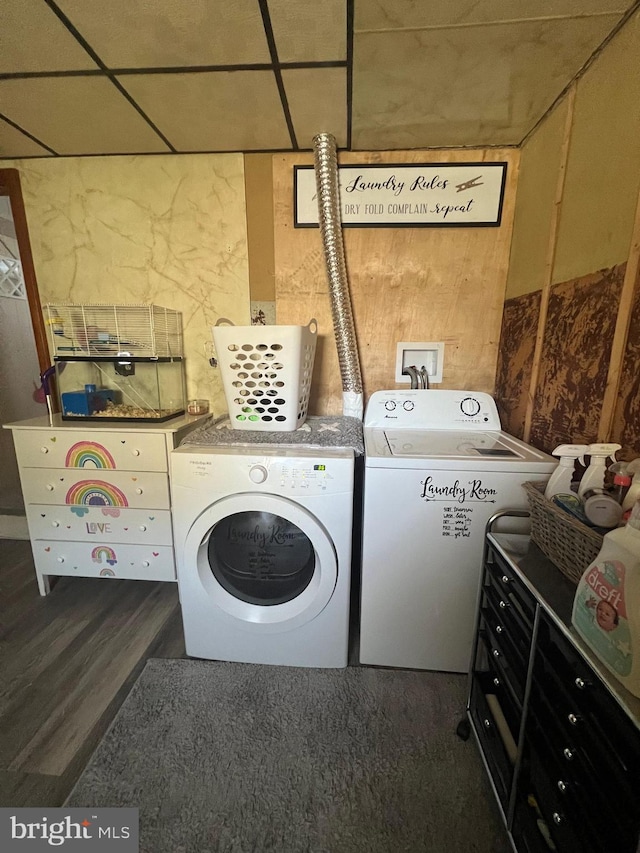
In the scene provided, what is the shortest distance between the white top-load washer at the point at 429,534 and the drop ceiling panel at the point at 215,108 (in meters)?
1.36

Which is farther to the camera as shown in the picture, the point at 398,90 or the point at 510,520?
the point at 398,90

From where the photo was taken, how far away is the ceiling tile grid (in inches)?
37.4

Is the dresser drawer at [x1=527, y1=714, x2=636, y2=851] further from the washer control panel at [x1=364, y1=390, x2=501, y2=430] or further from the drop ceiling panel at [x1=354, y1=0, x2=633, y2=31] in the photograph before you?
the drop ceiling panel at [x1=354, y1=0, x2=633, y2=31]

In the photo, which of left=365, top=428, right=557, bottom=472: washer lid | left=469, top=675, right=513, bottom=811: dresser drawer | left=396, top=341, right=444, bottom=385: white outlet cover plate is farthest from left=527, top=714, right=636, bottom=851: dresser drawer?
left=396, top=341, right=444, bottom=385: white outlet cover plate

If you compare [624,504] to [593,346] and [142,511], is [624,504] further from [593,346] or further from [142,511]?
[142,511]

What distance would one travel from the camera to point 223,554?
4.26 feet

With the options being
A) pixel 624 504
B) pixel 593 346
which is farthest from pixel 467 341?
pixel 624 504

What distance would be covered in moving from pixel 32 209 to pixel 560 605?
2.72m

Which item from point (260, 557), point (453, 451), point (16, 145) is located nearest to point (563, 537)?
point (453, 451)

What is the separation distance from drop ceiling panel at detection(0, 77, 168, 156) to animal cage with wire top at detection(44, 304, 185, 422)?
73cm

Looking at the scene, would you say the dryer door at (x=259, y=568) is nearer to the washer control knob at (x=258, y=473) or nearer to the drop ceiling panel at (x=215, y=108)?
the washer control knob at (x=258, y=473)

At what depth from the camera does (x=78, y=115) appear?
139 centimetres

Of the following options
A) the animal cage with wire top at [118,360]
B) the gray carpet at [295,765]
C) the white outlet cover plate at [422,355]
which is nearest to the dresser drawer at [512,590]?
the gray carpet at [295,765]

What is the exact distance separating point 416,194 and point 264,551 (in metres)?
1.75
